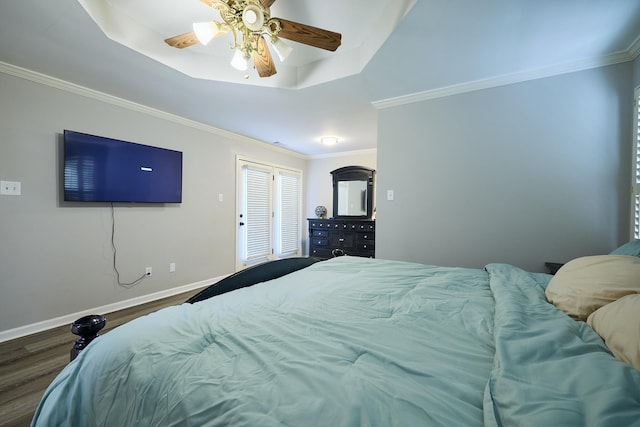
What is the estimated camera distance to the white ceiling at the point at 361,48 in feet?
5.35

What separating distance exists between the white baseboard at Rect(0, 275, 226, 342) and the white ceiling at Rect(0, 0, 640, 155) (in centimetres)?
226

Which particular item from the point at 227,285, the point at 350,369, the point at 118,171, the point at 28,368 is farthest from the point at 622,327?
the point at 118,171

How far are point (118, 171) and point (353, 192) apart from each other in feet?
11.3


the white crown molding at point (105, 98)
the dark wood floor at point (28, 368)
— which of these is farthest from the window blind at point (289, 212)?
the dark wood floor at point (28, 368)

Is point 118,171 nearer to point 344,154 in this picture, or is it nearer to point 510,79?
point 344,154

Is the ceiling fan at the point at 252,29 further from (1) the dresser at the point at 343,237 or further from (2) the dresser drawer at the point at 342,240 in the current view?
(2) the dresser drawer at the point at 342,240

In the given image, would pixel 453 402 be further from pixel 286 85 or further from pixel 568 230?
pixel 286 85

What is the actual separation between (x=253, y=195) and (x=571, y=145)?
160 inches

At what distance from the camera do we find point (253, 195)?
459 centimetres

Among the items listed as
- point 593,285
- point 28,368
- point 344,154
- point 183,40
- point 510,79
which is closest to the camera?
point 593,285

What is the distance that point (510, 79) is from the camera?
2318mm

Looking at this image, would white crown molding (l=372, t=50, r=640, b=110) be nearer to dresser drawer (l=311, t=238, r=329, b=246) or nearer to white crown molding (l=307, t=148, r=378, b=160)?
white crown molding (l=307, t=148, r=378, b=160)

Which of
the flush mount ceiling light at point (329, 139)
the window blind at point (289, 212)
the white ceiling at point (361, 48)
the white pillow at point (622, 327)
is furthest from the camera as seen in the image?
the window blind at point (289, 212)

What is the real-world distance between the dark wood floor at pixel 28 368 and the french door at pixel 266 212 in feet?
6.98
